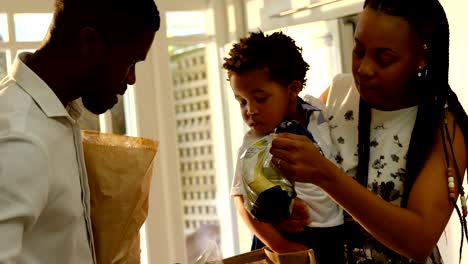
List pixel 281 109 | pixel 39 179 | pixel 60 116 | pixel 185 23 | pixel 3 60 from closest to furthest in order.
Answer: pixel 39 179
pixel 60 116
pixel 281 109
pixel 3 60
pixel 185 23

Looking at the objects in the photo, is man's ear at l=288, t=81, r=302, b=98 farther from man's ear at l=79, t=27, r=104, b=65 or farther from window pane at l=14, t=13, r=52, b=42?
window pane at l=14, t=13, r=52, b=42

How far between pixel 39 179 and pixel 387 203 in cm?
56

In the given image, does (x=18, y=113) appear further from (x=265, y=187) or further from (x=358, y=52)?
(x=358, y=52)

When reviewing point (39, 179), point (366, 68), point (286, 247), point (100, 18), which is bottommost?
point (286, 247)

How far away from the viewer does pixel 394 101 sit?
136cm

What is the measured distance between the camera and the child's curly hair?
1.56 meters

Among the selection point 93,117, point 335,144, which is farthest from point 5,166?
point 93,117

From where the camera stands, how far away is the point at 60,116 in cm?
115

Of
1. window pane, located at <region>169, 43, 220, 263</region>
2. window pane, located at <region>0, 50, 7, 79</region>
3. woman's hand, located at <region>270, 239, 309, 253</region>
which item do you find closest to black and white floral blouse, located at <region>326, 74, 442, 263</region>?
woman's hand, located at <region>270, 239, 309, 253</region>

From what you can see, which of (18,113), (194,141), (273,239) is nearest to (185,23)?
(194,141)

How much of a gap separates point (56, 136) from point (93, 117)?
162 centimetres

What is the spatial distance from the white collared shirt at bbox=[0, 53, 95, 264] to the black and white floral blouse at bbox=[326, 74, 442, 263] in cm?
48

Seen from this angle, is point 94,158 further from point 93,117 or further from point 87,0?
point 93,117

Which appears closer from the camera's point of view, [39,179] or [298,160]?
[39,179]
